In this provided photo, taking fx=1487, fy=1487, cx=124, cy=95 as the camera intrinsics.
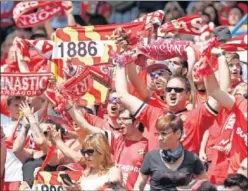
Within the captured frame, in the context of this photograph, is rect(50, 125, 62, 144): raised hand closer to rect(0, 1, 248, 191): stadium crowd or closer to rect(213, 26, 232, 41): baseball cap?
rect(0, 1, 248, 191): stadium crowd

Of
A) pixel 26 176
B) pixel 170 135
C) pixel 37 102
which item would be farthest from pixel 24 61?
pixel 170 135

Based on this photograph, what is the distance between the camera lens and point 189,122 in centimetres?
1349

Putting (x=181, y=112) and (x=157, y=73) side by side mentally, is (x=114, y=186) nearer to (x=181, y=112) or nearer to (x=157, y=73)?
(x=181, y=112)

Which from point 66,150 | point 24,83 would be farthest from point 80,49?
point 66,150

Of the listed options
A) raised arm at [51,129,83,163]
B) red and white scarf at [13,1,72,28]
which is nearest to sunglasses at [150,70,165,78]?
raised arm at [51,129,83,163]

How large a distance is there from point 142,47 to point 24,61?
307 centimetres

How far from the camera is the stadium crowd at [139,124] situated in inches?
502

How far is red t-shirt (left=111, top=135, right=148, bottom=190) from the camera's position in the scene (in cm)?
1371

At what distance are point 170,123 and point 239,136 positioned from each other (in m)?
1.23

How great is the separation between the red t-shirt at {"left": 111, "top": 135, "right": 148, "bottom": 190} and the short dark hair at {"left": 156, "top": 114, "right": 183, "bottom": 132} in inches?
43.3

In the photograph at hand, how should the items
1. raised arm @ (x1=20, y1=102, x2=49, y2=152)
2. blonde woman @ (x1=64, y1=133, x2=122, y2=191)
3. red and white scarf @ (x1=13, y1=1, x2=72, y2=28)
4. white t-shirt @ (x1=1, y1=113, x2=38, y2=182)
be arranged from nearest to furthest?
blonde woman @ (x1=64, y1=133, x2=122, y2=191) → raised arm @ (x1=20, y1=102, x2=49, y2=152) → white t-shirt @ (x1=1, y1=113, x2=38, y2=182) → red and white scarf @ (x1=13, y1=1, x2=72, y2=28)

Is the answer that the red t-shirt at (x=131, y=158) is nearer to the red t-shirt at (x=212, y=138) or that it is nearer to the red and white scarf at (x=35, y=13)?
the red t-shirt at (x=212, y=138)

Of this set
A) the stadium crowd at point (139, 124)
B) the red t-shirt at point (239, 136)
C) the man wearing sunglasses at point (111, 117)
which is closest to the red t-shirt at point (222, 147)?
the stadium crowd at point (139, 124)

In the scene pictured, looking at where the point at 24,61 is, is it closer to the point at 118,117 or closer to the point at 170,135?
the point at 118,117
